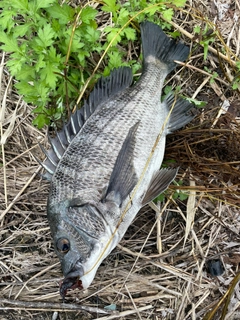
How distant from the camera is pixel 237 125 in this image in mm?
3473

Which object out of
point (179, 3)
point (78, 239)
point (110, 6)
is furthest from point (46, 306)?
point (179, 3)

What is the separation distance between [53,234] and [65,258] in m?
0.23

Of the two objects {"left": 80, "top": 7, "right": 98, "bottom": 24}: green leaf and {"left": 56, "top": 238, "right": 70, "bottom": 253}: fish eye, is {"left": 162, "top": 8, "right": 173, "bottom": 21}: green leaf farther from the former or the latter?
{"left": 56, "top": 238, "right": 70, "bottom": 253}: fish eye

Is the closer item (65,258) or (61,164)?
(65,258)

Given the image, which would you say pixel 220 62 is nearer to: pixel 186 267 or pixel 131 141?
pixel 131 141

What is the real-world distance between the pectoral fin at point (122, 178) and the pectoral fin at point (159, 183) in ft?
0.74

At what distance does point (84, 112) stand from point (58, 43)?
0.80 m

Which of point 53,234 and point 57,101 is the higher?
point 57,101

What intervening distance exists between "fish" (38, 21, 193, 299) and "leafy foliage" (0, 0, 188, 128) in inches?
8.3

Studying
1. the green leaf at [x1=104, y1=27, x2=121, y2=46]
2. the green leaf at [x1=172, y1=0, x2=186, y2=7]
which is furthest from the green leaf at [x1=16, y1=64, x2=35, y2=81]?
the green leaf at [x1=172, y1=0, x2=186, y2=7]

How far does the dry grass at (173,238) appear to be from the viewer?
342 centimetres

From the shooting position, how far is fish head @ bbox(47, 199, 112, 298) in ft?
8.66

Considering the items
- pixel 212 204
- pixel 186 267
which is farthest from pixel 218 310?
pixel 212 204

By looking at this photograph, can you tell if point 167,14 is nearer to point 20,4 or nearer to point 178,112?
point 178,112
